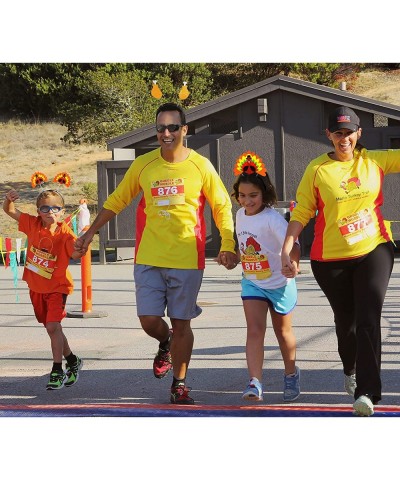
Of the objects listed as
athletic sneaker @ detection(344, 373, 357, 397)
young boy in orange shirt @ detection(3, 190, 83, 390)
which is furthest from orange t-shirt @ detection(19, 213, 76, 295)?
athletic sneaker @ detection(344, 373, 357, 397)

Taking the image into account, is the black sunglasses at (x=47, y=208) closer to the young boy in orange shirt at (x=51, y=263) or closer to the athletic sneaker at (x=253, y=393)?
the young boy in orange shirt at (x=51, y=263)

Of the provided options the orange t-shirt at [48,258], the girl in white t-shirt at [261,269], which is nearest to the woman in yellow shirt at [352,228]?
the girl in white t-shirt at [261,269]

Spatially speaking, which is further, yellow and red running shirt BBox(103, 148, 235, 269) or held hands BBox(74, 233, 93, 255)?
held hands BBox(74, 233, 93, 255)

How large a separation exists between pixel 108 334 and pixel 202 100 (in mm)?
36232

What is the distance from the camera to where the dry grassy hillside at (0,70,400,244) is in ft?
170

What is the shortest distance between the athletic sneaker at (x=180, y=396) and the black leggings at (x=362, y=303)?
1.06 meters

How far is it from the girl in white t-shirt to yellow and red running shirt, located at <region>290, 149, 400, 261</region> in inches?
14.6

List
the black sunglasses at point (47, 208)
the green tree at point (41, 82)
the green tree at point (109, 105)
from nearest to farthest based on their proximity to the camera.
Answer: the black sunglasses at point (47, 208) → the green tree at point (109, 105) → the green tree at point (41, 82)

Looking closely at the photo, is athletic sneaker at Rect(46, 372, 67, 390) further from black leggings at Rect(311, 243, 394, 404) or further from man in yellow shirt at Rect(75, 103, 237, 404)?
black leggings at Rect(311, 243, 394, 404)

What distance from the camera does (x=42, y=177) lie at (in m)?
8.83

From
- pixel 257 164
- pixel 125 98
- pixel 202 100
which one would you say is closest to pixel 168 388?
pixel 257 164

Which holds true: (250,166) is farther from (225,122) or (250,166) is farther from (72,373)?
(225,122)

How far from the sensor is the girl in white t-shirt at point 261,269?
7.09 meters

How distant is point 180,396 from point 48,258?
5.20 feet
